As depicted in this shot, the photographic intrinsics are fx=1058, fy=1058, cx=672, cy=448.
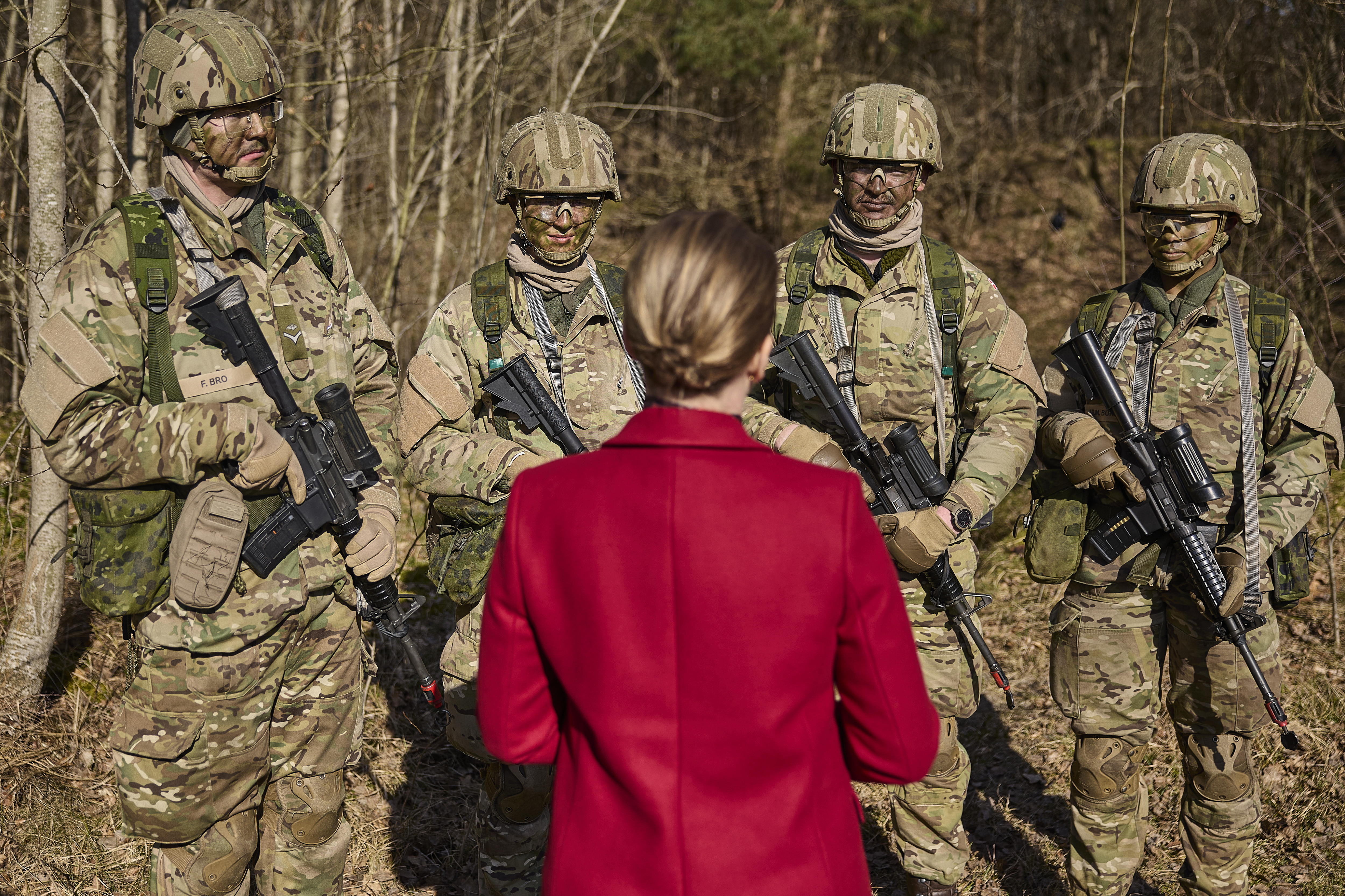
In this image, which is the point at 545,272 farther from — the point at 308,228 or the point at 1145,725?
the point at 1145,725

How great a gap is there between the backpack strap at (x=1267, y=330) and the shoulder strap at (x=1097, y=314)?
1.60 ft

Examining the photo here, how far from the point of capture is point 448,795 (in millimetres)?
5270

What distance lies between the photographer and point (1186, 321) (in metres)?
4.01

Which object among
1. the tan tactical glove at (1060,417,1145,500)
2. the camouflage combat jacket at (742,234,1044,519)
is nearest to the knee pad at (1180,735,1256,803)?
the tan tactical glove at (1060,417,1145,500)

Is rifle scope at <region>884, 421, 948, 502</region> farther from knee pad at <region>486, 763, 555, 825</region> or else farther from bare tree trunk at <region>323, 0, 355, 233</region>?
bare tree trunk at <region>323, 0, 355, 233</region>

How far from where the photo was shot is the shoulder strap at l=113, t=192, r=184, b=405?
9.84 ft

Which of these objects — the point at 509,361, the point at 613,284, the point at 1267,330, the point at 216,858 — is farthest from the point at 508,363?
the point at 1267,330

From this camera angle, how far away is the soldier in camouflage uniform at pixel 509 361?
12.1 ft

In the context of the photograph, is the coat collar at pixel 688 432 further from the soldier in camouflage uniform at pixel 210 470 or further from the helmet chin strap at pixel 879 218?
the helmet chin strap at pixel 879 218

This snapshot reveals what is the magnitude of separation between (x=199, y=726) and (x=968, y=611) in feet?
8.72

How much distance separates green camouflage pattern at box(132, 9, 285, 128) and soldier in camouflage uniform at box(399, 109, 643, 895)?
904 millimetres

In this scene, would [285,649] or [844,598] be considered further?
[285,649]

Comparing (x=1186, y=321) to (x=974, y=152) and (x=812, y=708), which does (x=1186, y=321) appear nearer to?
(x=812, y=708)

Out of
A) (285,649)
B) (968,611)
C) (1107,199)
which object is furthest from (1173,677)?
(1107,199)
